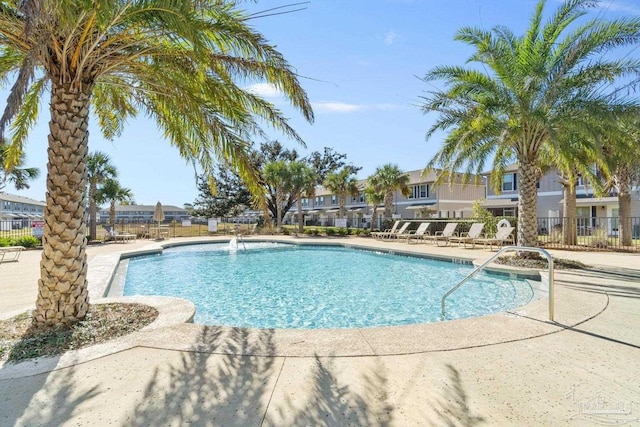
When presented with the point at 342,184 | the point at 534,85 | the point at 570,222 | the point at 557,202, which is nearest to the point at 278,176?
the point at 342,184

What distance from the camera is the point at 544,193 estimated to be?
30.8 meters

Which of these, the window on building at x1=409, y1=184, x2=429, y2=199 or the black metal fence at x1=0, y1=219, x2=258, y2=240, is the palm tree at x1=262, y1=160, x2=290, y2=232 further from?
the window on building at x1=409, y1=184, x2=429, y2=199

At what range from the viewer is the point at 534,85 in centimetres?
1044

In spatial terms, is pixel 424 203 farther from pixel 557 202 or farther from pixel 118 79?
pixel 118 79

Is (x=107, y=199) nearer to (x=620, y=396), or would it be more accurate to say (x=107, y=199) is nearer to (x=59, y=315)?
(x=59, y=315)

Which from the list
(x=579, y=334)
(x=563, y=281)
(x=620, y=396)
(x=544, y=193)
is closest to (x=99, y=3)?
(x=620, y=396)

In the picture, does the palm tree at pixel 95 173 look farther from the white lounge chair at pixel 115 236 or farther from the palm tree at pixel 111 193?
the palm tree at pixel 111 193

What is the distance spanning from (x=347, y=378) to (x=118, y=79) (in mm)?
5908

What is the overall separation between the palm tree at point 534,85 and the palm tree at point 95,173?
73.8 ft

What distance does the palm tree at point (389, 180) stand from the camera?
106 feet

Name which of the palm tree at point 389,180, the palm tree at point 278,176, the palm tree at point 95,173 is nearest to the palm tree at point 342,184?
the palm tree at point 389,180

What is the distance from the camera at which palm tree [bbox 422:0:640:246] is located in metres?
9.88

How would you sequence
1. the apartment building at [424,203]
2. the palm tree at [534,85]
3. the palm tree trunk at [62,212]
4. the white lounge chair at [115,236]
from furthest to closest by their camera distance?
the apartment building at [424,203], the white lounge chair at [115,236], the palm tree at [534,85], the palm tree trunk at [62,212]

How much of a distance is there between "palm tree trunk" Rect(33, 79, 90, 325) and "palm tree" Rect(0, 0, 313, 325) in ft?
0.04
